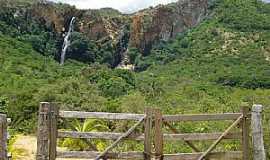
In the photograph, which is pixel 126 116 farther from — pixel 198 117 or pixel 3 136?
pixel 3 136

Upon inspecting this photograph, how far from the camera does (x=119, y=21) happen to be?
302 ft

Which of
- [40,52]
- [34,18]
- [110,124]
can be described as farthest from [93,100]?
[34,18]

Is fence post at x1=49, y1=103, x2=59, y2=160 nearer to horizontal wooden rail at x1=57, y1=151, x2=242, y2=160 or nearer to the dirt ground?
horizontal wooden rail at x1=57, y1=151, x2=242, y2=160

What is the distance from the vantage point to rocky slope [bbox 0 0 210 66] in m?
82.2

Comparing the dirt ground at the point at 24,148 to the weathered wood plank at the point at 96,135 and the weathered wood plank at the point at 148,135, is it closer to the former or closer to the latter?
the weathered wood plank at the point at 96,135

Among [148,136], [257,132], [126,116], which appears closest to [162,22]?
[257,132]

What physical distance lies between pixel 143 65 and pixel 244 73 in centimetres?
2757

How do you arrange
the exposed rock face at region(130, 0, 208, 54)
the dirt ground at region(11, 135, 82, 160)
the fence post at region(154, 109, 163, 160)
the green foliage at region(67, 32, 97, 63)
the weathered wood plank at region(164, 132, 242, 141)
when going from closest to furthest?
the fence post at region(154, 109, 163, 160), the weathered wood plank at region(164, 132, 242, 141), the dirt ground at region(11, 135, 82, 160), the green foliage at region(67, 32, 97, 63), the exposed rock face at region(130, 0, 208, 54)

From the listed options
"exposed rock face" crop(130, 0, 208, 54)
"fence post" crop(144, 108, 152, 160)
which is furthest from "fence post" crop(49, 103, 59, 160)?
"exposed rock face" crop(130, 0, 208, 54)

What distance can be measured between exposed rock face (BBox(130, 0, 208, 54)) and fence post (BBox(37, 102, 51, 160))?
8491 cm

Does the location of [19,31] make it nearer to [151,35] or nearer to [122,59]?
[122,59]

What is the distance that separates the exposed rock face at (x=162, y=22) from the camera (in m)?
92.9

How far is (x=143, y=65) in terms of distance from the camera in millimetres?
86875

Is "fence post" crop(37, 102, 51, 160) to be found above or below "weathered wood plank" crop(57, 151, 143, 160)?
above
